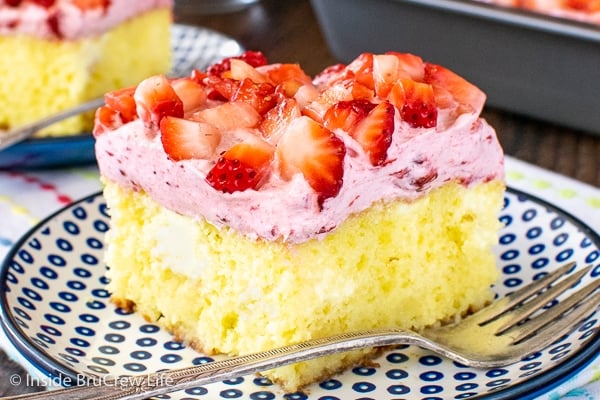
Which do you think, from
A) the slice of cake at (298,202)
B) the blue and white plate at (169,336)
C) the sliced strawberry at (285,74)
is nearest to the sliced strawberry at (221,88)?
the slice of cake at (298,202)

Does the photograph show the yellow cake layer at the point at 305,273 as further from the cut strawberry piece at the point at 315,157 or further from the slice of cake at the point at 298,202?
the cut strawberry piece at the point at 315,157

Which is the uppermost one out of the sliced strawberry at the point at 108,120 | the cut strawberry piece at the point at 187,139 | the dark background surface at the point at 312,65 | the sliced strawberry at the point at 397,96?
the sliced strawberry at the point at 397,96

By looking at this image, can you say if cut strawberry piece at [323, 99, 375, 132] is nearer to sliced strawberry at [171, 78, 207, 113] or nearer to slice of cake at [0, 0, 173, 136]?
sliced strawberry at [171, 78, 207, 113]

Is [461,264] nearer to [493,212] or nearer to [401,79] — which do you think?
[493,212]

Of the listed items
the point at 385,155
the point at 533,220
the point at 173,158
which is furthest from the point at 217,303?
the point at 533,220

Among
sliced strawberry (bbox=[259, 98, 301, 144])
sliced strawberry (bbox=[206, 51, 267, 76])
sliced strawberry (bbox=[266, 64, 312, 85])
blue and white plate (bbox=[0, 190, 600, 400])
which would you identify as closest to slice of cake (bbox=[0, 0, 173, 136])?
blue and white plate (bbox=[0, 190, 600, 400])

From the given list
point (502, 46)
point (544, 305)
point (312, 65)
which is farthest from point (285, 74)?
point (312, 65)
